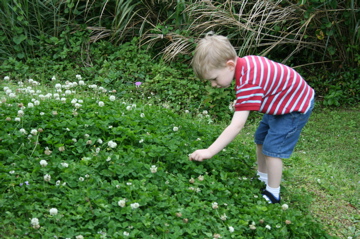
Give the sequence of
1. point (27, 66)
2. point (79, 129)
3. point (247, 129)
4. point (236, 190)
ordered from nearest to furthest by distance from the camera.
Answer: point (236, 190)
point (79, 129)
point (247, 129)
point (27, 66)

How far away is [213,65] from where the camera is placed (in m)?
3.41

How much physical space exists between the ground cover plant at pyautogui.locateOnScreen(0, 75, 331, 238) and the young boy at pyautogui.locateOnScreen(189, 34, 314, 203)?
0.30 m

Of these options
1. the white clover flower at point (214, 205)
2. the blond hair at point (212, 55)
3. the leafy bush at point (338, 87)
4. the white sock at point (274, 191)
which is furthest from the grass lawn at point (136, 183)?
the leafy bush at point (338, 87)

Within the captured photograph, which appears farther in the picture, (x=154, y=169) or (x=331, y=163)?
(x=331, y=163)

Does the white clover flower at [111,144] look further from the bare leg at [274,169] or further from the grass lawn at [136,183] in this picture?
the bare leg at [274,169]

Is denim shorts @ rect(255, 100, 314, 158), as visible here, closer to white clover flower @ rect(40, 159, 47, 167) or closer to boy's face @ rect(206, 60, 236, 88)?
boy's face @ rect(206, 60, 236, 88)

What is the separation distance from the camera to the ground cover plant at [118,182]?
304 centimetres

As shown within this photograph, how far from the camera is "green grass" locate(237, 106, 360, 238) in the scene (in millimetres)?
3937

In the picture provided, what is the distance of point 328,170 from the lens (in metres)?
4.88

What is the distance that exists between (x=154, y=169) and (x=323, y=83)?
15.5 feet

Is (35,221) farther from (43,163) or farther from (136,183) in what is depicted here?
(136,183)

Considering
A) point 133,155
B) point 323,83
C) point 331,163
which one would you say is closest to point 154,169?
point 133,155

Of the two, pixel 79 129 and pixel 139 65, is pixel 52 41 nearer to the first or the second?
pixel 139 65

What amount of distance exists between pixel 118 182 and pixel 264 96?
1.30m
